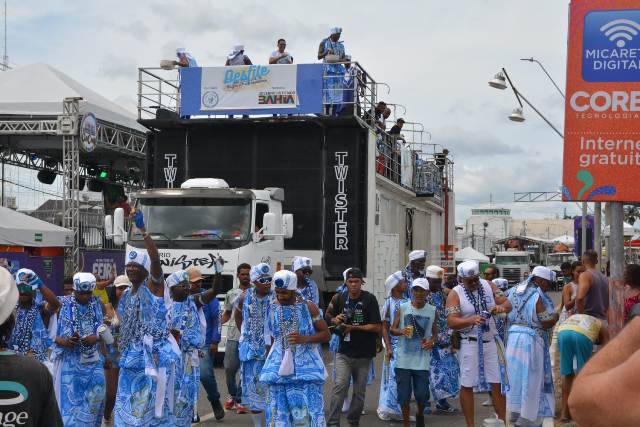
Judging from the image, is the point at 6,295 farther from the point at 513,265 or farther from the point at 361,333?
A: the point at 513,265

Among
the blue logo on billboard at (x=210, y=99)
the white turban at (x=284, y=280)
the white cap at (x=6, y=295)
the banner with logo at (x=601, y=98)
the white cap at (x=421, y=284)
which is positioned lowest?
the white cap at (x=421, y=284)

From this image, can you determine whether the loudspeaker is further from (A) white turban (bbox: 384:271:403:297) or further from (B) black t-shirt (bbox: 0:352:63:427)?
(B) black t-shirt (bbox: 0:352:63:427)

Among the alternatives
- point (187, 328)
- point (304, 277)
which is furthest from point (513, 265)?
point (187, 328)

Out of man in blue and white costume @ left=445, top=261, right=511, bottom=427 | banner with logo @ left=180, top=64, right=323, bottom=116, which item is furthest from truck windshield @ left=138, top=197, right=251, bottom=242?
man in blue and white costume @ left=445, top=261, right=511, bottom=427

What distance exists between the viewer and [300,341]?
7.99 metres

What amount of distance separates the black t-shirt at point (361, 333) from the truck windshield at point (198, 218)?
18.8 ft

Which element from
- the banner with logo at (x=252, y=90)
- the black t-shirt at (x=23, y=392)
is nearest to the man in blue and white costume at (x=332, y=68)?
the banner with logo at (x=252, y=90)

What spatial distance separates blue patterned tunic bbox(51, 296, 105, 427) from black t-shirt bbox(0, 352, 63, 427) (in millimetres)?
5135

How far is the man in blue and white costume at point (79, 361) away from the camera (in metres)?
8.23

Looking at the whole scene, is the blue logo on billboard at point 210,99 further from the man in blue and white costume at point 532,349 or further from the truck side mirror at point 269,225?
the man in blue and white costume at point 532,349

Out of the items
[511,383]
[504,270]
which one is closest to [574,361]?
[511,383]

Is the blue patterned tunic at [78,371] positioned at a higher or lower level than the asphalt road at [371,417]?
higher

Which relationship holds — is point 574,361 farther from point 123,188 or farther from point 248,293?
point 123,188

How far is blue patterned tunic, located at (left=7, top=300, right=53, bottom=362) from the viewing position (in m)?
8.26
